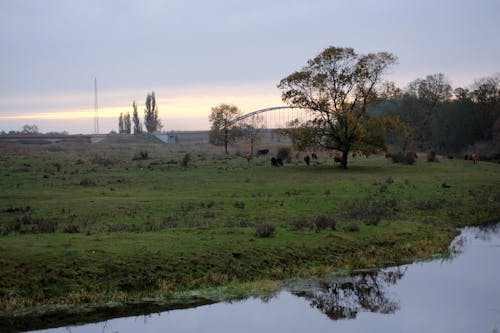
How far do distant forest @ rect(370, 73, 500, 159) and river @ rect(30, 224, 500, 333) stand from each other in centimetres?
7320

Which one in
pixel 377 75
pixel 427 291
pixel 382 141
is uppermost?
pixel 377 75

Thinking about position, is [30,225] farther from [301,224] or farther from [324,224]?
[324,224]

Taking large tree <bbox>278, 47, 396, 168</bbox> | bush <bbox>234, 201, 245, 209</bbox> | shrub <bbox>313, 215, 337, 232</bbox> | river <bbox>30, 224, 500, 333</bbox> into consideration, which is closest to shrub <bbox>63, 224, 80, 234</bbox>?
river <bbox>30, 224, 500, 333</bbox>

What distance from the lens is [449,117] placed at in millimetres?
101188

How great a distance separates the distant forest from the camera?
9638cm

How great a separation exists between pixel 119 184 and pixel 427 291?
26978 millimetres

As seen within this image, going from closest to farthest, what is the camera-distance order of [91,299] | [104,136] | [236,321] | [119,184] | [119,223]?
1. [236,321]
2. [91,299]
3. [119,223]
4. [119,184]
5. [104,136]

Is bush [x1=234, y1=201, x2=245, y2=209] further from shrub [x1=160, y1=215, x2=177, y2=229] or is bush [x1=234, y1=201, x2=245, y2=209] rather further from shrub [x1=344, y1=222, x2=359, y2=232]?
shrub [x1=344, y1=222, x2=359, y2=232]

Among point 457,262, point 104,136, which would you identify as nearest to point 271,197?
point 457,262

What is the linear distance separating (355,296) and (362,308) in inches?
40.8

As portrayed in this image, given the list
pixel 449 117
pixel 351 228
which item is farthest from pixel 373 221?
pixel 449 117

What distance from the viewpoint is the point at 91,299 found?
16.2 metres

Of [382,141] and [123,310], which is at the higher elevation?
[382,141]

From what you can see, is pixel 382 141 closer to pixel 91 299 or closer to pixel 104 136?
pixel 91 299
